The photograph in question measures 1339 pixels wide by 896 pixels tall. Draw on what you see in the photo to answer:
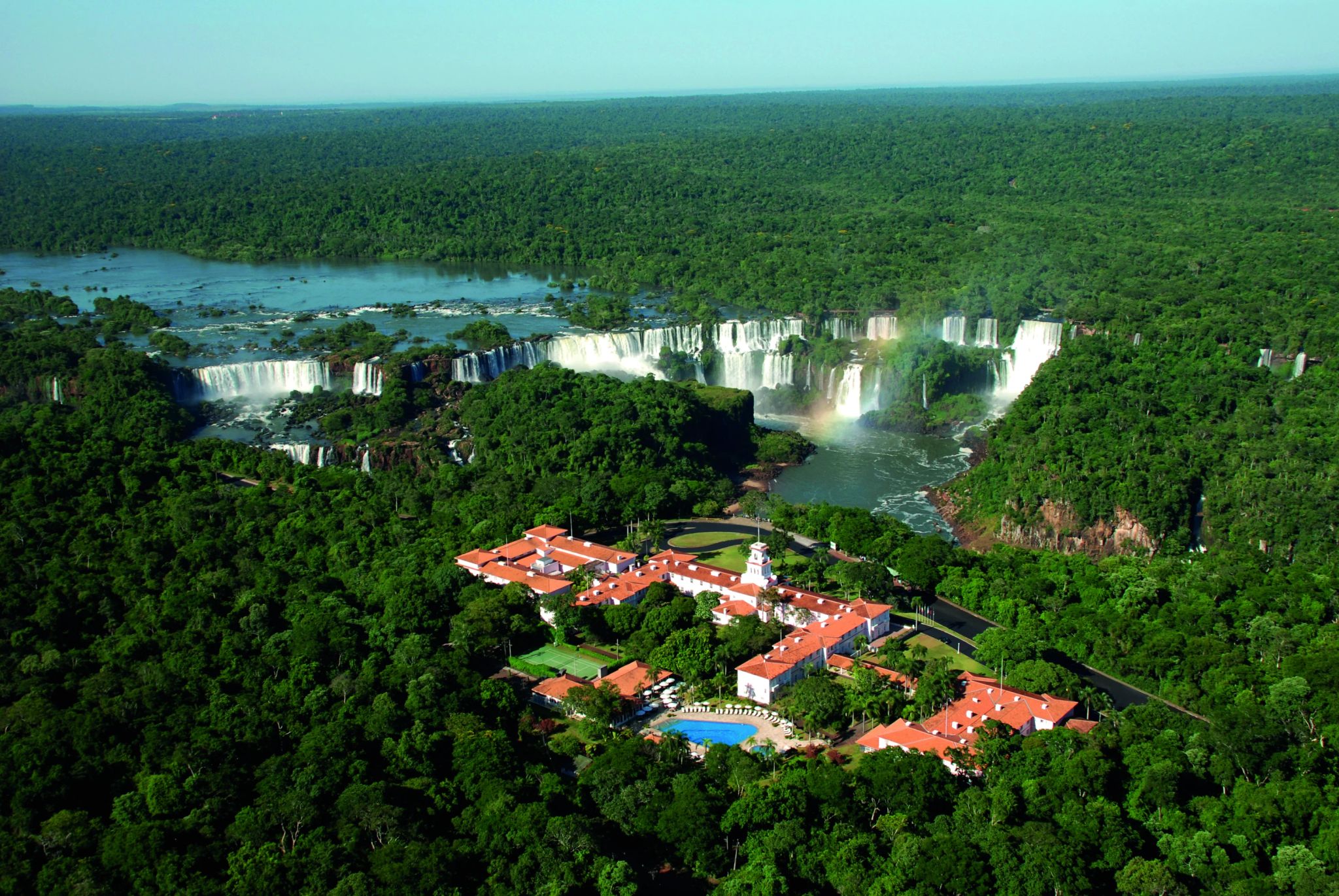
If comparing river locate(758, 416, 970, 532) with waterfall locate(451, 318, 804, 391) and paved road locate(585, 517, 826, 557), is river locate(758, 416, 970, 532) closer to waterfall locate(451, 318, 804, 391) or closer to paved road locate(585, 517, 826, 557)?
waterfall locate(451, 318, 804, 391)

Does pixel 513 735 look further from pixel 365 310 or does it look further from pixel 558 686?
pixel 365 310

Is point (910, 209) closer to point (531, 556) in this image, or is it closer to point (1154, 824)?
point (531, 556)

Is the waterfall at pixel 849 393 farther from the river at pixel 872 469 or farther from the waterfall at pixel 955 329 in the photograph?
the waterfall at pixel 955 329

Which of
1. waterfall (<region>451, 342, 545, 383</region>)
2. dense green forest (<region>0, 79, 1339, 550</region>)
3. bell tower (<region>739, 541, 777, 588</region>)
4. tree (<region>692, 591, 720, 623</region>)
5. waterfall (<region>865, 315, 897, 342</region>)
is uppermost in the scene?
dense green forest (<region>0, 79, 1339, 550</region>)

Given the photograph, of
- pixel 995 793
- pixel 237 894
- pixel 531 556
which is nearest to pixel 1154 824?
pixel 995 793

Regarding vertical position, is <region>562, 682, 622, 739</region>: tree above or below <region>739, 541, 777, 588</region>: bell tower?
below

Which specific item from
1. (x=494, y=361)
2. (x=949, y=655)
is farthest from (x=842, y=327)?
(x=949, y=655)

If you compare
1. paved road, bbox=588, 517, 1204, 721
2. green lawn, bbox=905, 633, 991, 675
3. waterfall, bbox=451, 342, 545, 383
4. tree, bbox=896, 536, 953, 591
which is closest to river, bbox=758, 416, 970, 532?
paved road, bbox=588, 517, 1204, 721
